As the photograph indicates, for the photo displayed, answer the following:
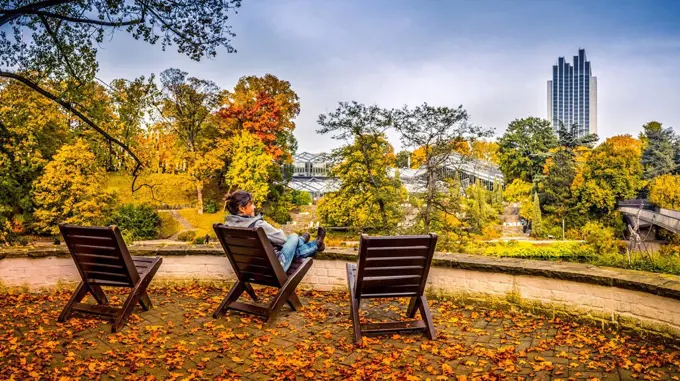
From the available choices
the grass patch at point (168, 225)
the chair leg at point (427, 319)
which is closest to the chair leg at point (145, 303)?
the chair leg at point (427, 319)

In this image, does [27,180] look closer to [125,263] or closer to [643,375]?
[125,263]

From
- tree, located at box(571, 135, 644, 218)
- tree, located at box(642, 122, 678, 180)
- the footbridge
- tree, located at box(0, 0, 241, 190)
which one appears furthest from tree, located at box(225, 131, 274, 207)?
tree, located at box(642, 122, 678, 180)

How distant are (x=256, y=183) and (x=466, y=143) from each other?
1630 cm

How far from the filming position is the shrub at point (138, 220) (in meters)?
29.6

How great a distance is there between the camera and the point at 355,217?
24234 millimetres

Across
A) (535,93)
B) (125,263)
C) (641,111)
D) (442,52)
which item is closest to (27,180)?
(442,52)

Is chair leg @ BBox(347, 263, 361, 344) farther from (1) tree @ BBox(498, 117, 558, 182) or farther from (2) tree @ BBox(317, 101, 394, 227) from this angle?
(1) tree @ BBox(498, 117, 558, 182)

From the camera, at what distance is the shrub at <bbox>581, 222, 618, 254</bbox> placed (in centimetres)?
2947

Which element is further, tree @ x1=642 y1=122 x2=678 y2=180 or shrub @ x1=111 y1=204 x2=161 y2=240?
tree @ x1=642 y1=122 x2=678 y2=180

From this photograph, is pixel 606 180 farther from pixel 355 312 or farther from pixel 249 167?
pixel 355 312

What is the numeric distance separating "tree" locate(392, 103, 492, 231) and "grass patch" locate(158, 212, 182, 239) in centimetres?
1701

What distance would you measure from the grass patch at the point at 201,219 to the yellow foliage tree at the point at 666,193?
32215 millimetres

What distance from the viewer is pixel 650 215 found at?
33125 mm

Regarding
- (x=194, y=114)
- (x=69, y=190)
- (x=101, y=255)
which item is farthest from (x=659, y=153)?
(x=101, y=255)
